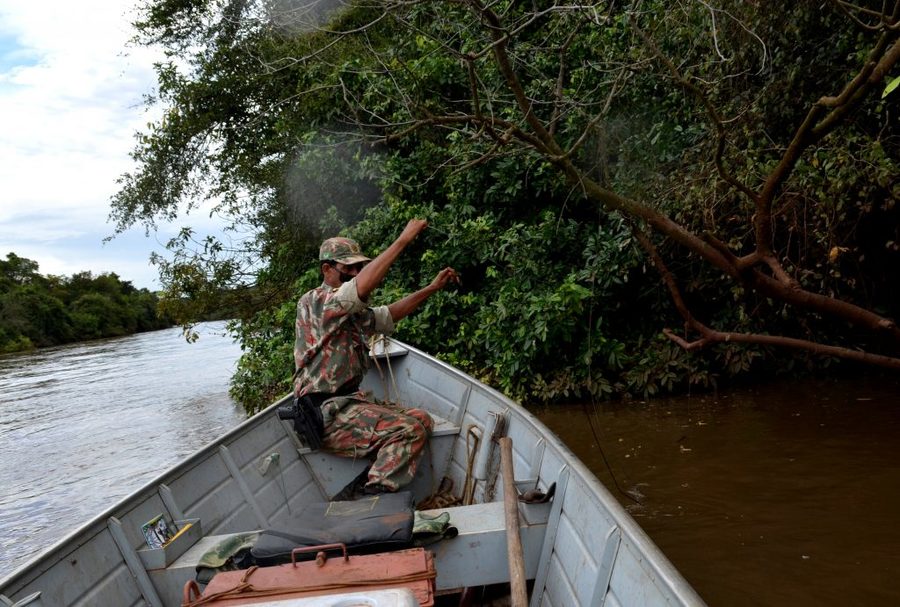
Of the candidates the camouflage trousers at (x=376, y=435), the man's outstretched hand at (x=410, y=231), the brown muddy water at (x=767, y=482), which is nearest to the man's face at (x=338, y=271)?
the man's outstretched hand at (x=410, y=231)

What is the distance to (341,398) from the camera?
395 cm

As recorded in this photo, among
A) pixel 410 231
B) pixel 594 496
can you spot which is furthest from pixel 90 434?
pixel 594 496

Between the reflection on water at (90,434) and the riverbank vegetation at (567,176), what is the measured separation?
5.75 ft

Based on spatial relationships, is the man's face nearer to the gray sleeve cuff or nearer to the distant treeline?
the gray sleeve cuff

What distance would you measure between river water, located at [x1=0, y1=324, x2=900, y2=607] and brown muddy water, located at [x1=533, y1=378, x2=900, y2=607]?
0.01m

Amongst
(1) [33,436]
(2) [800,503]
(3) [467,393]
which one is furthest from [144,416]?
(2) [800,503]

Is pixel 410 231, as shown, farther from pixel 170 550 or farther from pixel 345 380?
pixel 170 550

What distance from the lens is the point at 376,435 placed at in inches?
154

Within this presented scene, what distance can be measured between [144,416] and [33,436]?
188cm

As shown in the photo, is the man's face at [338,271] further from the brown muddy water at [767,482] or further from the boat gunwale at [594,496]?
the brown muddy water at [767,482]

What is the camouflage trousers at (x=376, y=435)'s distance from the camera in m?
3.82

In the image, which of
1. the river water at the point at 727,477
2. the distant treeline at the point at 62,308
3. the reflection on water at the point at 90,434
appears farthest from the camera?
the distant treeline at the point at 62,308

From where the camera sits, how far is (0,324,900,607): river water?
4117mm

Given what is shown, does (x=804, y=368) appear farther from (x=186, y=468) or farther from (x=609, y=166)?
(x=186, y=468)
